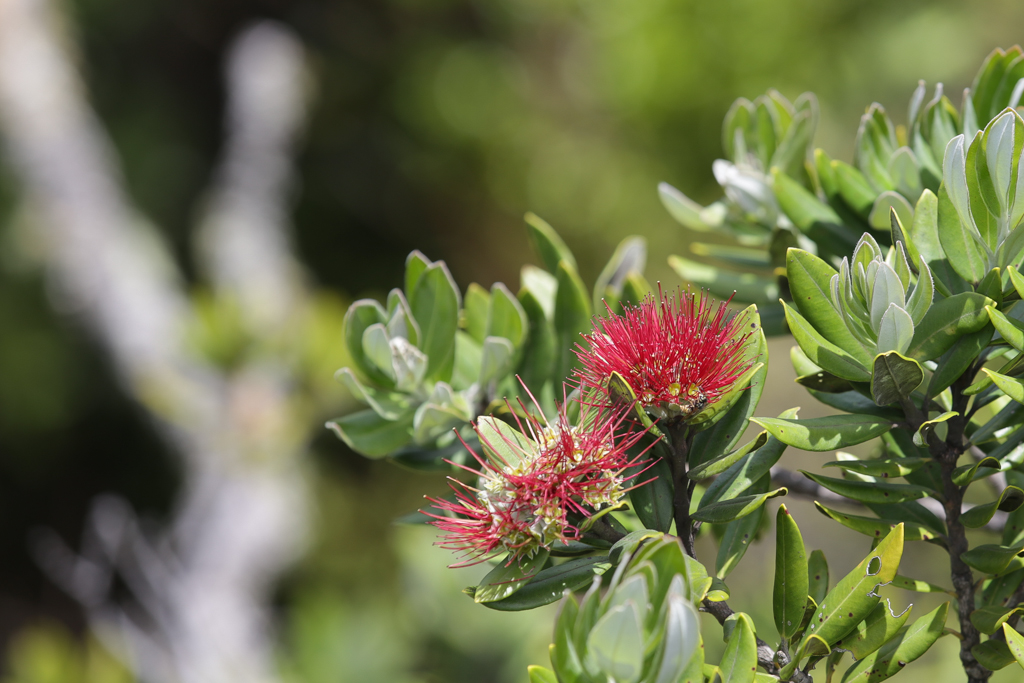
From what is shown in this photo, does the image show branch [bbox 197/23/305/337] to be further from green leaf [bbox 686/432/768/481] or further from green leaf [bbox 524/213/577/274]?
green leaf [bbox 686/432/768/481]

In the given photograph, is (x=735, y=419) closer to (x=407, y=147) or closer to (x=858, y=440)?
(x=858, y=440)

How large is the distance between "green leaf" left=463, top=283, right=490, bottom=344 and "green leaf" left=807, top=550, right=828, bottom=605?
247mm

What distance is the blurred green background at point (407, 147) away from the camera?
192 centimetres

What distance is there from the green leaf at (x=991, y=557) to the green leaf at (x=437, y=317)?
29 cm

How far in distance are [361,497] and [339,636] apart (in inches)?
45.3

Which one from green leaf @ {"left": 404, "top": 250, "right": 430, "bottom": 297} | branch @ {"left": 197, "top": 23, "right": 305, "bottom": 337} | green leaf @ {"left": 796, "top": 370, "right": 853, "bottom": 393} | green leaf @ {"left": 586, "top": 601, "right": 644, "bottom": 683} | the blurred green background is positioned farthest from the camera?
the blurred green background

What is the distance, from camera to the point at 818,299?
0.99 feet

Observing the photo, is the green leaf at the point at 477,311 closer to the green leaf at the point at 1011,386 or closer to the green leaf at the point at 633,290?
the green leaf at the point at 633,290

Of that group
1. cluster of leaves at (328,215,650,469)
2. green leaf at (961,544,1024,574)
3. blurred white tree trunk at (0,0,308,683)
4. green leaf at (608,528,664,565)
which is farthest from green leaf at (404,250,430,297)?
blurred white tree trunk at (0,0,308,683)

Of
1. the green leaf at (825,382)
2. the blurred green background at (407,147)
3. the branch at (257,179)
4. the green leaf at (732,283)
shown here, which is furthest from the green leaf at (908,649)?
the branch at (257,179)

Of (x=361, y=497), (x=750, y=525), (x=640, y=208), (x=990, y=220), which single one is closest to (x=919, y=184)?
(x=990, y=220)

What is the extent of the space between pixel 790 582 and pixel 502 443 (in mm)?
148

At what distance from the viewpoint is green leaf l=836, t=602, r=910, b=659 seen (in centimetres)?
30

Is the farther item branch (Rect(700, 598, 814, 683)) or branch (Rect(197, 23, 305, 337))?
branch (Rect(197, 23, 305, 337))
